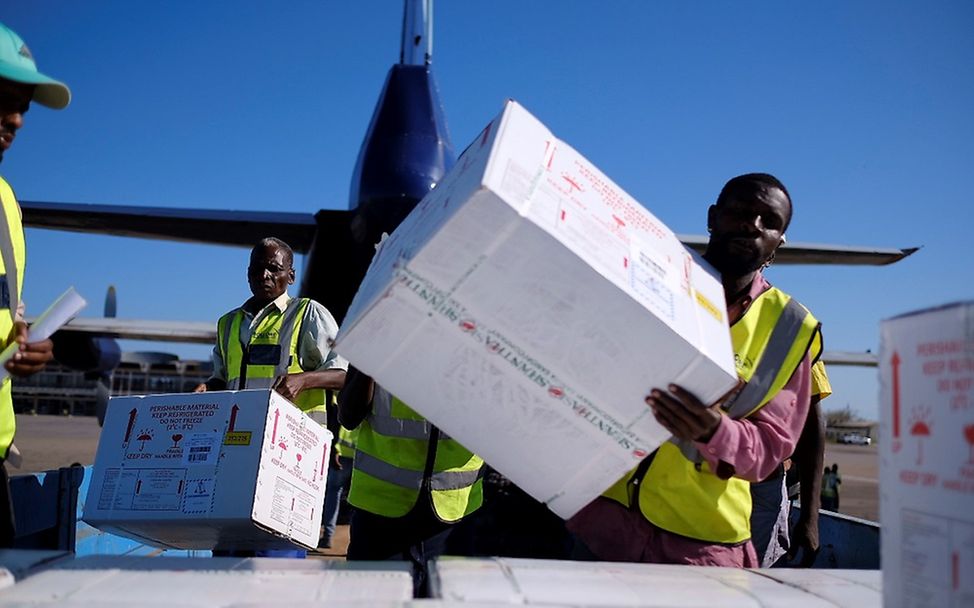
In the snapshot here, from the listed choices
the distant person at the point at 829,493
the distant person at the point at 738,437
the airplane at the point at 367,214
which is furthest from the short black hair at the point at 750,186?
A: the distant person at the point at 829,493

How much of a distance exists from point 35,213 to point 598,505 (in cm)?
862

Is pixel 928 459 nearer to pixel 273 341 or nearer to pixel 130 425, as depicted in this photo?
pixel 130 425

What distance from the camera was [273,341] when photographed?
3.33m

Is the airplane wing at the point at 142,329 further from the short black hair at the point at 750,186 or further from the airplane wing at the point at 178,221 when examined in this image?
the short black hair at the point at 750,186

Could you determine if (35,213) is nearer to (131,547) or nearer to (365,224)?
(365,224)

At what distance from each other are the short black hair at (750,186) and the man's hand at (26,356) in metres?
1.79

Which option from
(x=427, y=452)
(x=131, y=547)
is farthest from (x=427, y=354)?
(x=131, y=547)

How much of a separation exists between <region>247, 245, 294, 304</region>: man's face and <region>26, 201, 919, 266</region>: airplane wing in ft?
16.2

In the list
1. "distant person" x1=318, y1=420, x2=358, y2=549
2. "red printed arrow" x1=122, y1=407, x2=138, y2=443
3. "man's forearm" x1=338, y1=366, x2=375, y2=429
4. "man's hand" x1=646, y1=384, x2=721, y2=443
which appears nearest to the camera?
"man's hand" x1=646, y1=384, x2=721, y2=443

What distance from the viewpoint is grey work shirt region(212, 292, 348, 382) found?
3318 millimetres

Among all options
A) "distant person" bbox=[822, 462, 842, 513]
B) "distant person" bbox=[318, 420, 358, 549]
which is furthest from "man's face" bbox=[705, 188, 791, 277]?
"distant person" bbox=[822, 462, 842, 513]

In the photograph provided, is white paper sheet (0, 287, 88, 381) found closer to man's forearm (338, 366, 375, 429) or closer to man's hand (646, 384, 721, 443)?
man's forearm (338, 366, 375, 429)

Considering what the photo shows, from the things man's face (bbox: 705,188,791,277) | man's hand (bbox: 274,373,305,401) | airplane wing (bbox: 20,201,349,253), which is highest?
airplane wing (bbox: 20,201,349,253)

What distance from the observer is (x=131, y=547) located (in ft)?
10.8
